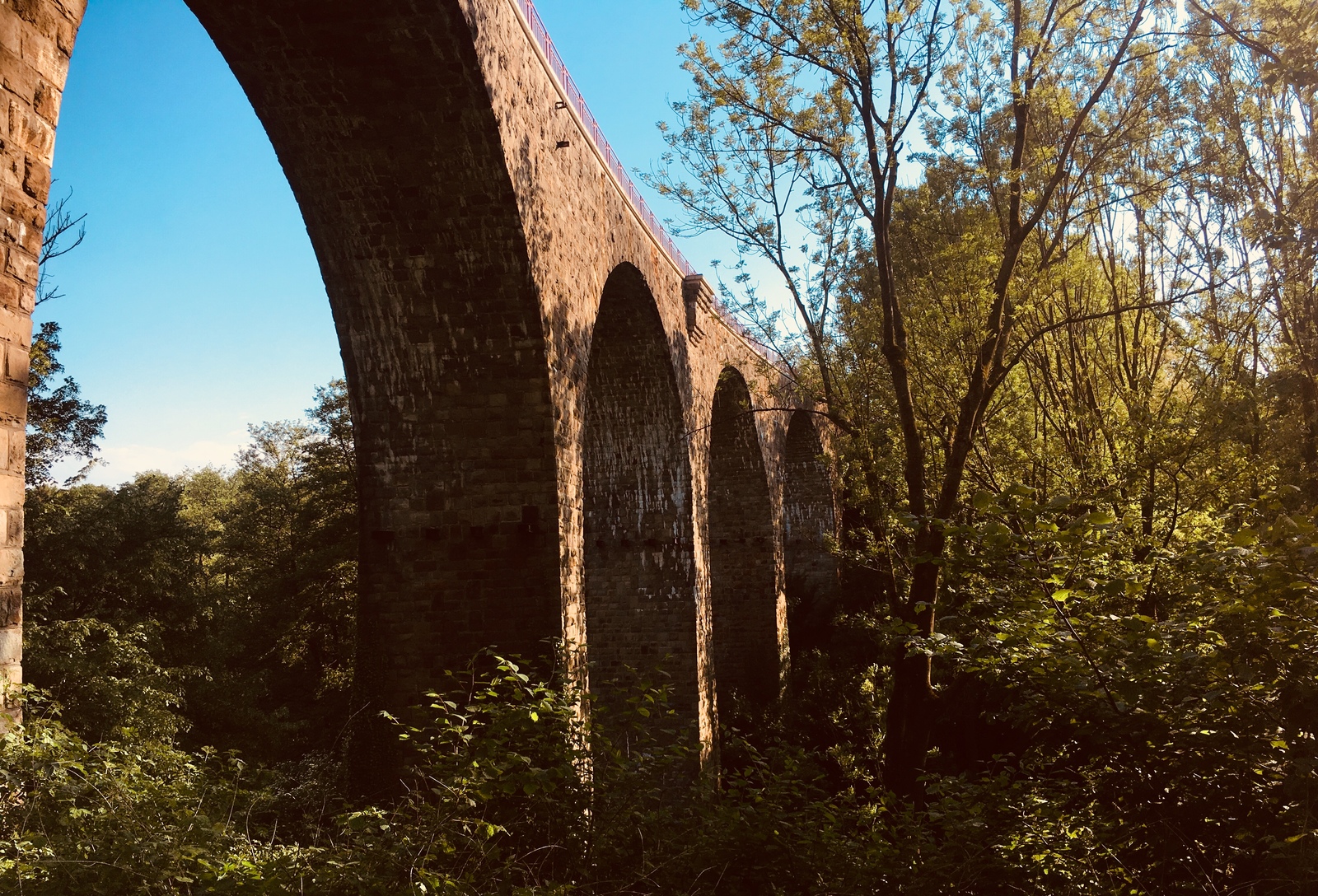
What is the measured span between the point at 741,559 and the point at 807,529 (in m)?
5.78

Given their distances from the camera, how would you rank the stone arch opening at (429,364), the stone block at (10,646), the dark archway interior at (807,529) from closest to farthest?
1. the stone block at (10,646)
2. the stone arch opening at (429,364)
3. the dark archway interior at (807,529)

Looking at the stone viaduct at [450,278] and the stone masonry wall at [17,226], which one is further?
the stone viaduct at [450,278]

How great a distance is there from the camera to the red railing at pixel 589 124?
24.5 ft

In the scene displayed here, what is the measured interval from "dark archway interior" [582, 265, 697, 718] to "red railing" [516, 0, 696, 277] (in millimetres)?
1476

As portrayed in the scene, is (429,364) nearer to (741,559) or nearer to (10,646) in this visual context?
(10,646)

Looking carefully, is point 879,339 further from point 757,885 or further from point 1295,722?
point 1295,722

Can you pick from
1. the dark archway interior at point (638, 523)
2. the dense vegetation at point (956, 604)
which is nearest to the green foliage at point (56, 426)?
the dense vegetation at point (956, 604)

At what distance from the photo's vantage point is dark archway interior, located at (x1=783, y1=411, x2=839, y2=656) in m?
21.8

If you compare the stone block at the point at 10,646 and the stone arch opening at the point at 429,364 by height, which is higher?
the stone arch opening at the point at 429,364

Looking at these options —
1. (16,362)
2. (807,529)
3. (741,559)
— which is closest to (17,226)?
(16,362)

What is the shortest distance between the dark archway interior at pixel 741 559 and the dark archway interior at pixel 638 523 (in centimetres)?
514

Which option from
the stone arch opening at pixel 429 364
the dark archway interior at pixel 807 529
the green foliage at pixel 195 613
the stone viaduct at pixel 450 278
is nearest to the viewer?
the stone viaduct at pixel 450 278

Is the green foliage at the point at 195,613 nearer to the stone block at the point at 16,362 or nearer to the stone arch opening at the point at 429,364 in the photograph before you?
the stone arch opening at the point at 429,364

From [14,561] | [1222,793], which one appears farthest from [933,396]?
[14,561]
